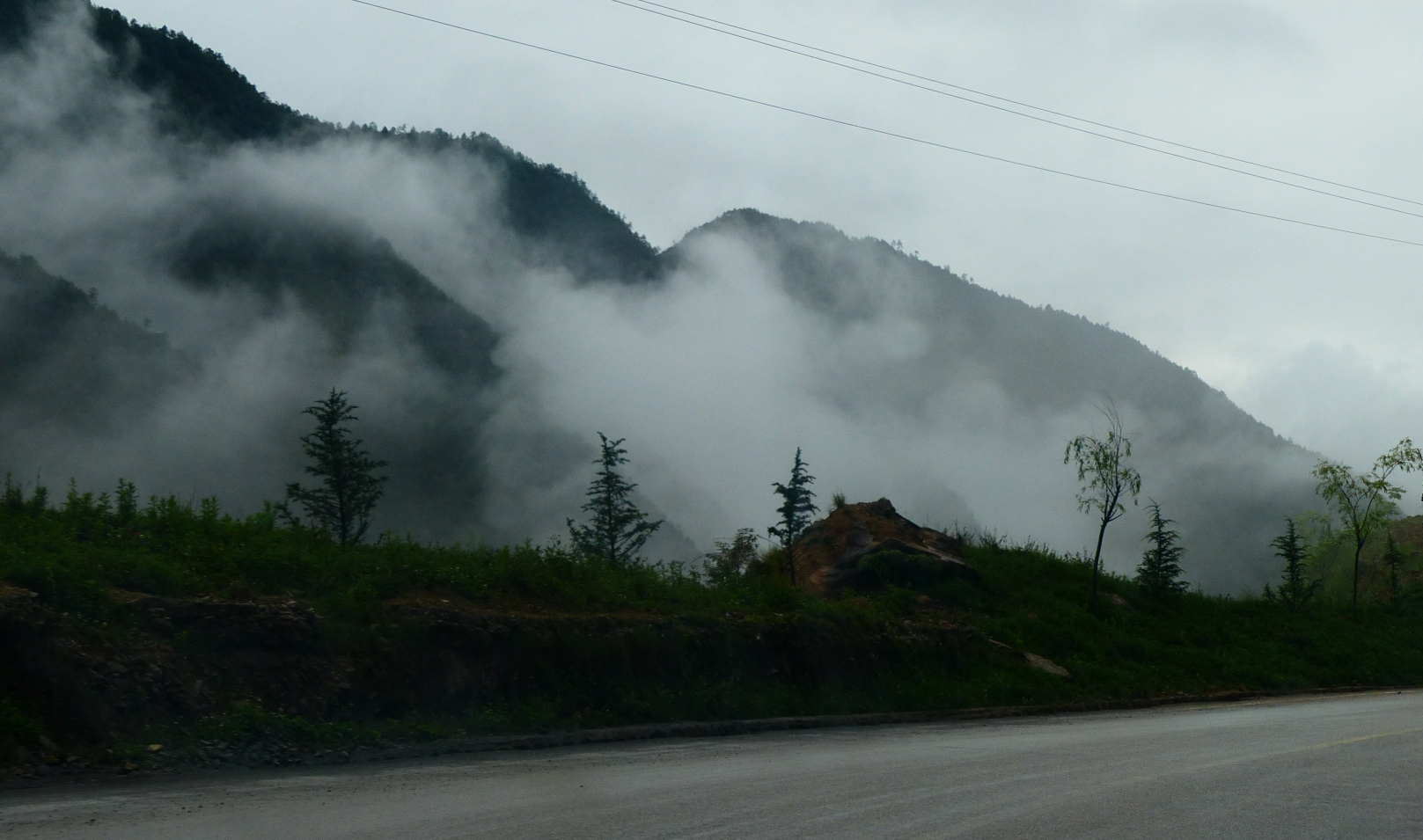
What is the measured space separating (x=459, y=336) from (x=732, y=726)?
96676 millimetres

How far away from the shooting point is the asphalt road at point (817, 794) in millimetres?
7734

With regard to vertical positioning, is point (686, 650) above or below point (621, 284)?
below

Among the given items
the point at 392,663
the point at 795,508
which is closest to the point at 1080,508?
the point at 795,508

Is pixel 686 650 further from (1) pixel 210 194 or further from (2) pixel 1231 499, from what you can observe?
(2) pixel 1231 499

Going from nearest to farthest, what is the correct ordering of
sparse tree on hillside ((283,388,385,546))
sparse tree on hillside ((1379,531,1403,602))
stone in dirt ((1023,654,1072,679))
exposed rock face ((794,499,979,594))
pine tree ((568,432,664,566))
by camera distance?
stone in dirt ((1023,654,1072,679)) → exposed rock face ((794,499,979,594)) → pine tree ((568,432,664,566)) → sparse tree on hillside ((283,388,385,546)) → sparse tree on hillside ((1379,531,1403,602))

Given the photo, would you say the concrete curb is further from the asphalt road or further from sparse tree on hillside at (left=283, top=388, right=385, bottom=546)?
sparse tree on hillside at (left=283, top=388, right=385, bottom=546)

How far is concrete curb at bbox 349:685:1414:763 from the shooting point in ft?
42.8

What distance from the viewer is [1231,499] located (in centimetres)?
14138

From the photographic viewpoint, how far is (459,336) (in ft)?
358

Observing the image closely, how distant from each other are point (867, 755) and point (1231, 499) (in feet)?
471

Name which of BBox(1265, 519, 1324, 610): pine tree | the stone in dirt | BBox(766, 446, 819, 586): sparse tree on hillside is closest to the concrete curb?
the stone in dirt

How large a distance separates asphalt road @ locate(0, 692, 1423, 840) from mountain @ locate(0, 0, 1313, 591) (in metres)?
44.5

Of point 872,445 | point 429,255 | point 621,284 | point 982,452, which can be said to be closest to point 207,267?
point 429,255

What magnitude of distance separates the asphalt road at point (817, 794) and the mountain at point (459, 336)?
44.5m
